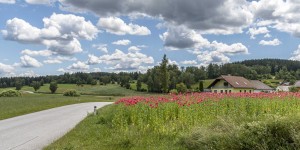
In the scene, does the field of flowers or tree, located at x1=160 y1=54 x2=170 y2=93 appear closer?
the field of flowers

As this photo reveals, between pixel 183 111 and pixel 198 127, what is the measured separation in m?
4.07

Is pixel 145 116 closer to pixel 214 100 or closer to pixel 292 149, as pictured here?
pixel 214 100

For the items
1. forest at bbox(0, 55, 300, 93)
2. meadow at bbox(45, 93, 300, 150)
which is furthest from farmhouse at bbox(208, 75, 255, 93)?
meadow at bbox(45, 93, 300, 150)

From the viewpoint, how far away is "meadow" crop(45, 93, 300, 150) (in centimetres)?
664

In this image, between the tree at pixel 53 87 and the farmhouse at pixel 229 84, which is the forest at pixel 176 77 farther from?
the farmhouse at pixel 229 84

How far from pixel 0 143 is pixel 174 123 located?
675 centimetres

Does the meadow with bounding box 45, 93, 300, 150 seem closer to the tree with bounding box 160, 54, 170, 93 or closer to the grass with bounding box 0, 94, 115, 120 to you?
the grass with bounding box 0, 94, 115, 120

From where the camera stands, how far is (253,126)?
272 inches

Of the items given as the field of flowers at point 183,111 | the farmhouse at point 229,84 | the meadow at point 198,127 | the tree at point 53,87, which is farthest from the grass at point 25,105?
the tree at point 53,87

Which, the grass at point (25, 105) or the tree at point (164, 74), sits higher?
the tree at point (164, 74)

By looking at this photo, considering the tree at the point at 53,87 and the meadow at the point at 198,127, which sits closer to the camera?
the meadow at the point at 198,127

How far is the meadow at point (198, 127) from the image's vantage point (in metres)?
6.64

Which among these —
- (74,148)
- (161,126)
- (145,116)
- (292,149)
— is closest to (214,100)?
(145,116)

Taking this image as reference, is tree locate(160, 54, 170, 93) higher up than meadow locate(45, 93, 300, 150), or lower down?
higher up
